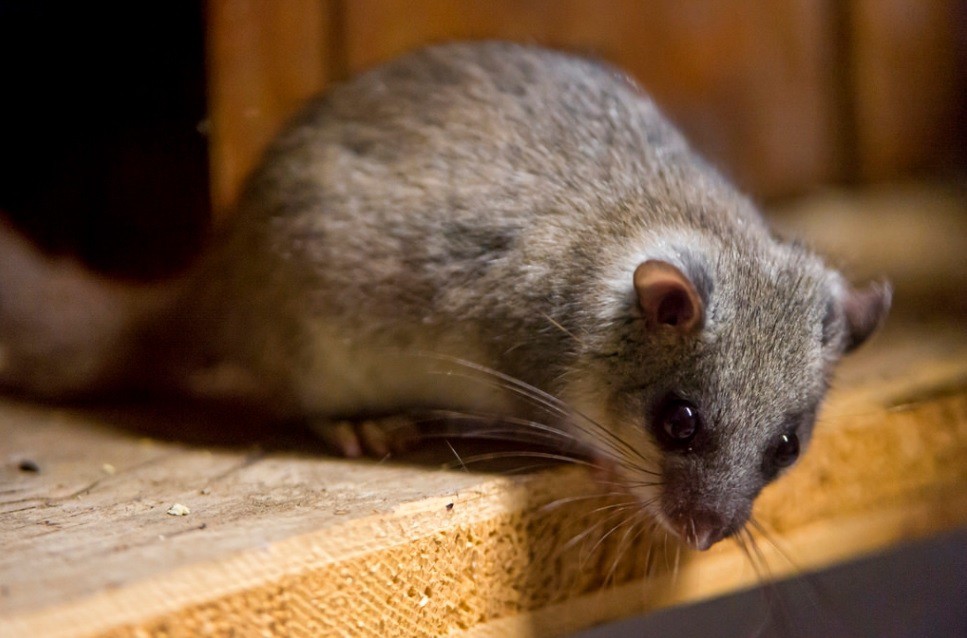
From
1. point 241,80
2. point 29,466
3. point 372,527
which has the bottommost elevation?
point 29,466

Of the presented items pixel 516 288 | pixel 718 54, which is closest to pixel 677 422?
pixel 516 288

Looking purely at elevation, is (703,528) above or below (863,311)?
below

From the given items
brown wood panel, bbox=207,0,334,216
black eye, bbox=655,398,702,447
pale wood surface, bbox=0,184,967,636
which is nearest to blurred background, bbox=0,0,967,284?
brown wood panel, bbox=207,0,334,216

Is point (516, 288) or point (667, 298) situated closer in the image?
point (667, 298)

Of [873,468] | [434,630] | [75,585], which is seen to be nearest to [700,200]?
[873,468]

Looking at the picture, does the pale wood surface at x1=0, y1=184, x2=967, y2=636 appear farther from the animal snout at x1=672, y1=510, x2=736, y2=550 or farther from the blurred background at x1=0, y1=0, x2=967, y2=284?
the blurred background at x1=0, y1=0, x2=967, y2=284

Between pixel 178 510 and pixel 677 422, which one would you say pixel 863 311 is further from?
pixel 178 510

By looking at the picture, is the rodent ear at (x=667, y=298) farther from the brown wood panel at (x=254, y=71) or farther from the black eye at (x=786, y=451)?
the brown wood panel at (x=254, y=71)
